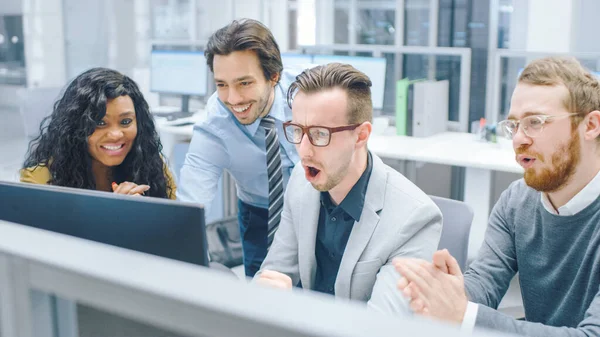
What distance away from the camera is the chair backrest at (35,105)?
331cm

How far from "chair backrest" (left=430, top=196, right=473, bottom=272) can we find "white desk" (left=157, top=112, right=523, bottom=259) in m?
1.23

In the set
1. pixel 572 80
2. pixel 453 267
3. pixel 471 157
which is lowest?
pixel 471 157

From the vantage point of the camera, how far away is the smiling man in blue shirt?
1.84 metres

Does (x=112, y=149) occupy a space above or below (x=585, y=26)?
below

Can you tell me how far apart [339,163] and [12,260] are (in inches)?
33.8

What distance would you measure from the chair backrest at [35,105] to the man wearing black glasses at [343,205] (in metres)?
2.27

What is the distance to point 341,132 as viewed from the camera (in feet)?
4.52

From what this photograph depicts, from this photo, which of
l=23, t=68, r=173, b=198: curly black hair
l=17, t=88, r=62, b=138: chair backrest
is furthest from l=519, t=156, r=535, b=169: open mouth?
l=17, t=88, r=62, b=138: chair backrest

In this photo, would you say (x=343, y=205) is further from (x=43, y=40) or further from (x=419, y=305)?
(x=43, y=40)

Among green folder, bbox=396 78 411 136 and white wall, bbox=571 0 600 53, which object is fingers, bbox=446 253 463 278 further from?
white wall, bbox=571 0 600 53

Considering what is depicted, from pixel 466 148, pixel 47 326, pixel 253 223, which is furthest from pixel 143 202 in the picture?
pixel 466 148

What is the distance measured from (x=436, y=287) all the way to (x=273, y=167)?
0.99 m

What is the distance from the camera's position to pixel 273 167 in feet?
6.51

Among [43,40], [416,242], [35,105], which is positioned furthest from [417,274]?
[43,40]
